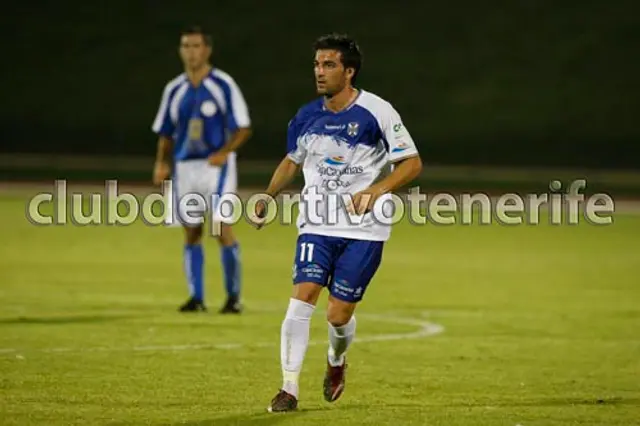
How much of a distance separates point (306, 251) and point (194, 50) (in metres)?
6.23

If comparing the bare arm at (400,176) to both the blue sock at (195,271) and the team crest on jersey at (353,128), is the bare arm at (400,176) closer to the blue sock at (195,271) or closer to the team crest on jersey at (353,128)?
the team crest on jersey at (353,128)

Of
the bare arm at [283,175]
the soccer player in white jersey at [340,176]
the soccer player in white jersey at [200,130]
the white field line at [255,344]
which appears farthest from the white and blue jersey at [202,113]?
the soccer player in white jersey at [340,176]

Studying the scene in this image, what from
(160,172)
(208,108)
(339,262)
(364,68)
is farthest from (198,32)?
(364,68)

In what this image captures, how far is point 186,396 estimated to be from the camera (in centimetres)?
873

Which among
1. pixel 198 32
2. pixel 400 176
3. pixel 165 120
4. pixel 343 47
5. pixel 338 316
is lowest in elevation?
pixel 338 316

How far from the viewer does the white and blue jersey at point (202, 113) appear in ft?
47.3

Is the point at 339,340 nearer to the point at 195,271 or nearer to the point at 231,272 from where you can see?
the point at 231,272

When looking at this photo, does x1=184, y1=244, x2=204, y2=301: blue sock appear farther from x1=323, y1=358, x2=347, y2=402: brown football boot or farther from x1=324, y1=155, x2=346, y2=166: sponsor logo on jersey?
x1=324, y1=155, x2=346, y2=166: sponsor logo on jersey

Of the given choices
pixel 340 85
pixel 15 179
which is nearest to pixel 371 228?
pixel 340 85

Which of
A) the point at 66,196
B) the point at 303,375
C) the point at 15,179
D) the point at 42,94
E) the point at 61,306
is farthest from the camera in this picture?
the point at 42,94

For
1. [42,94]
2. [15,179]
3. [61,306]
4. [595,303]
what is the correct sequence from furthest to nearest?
1. [42,94]
2. [15,179]
3. [595,303]
4. [61,306]

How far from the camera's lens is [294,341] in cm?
819

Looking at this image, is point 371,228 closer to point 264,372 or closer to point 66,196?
point 264,372

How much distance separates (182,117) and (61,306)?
2.18 metres
